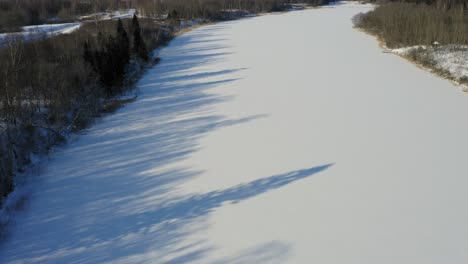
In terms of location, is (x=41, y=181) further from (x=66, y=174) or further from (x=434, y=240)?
(x=434, y=240)

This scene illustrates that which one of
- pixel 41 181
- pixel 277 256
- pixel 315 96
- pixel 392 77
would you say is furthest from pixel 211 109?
pixel 392 77

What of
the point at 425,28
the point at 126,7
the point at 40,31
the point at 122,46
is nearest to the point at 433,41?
the point at 425,28

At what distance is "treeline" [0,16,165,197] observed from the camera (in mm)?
5840

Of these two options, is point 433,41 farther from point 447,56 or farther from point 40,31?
point 40,31

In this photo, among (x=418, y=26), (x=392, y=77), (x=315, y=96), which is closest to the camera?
(x=315, y=96)

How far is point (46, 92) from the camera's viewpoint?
7.52 metres

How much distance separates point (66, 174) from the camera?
214 inches

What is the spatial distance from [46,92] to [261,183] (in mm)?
5359

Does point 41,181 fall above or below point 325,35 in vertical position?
below

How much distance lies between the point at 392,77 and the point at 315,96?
371 centimetres

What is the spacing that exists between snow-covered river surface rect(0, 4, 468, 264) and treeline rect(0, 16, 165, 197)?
0.43 meters

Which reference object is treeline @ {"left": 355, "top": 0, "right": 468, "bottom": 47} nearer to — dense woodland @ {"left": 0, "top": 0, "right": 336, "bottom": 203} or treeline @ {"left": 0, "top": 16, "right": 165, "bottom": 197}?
dense woodland @ {"left": 0, "top": 0, "right": 336, "bottom": 203}

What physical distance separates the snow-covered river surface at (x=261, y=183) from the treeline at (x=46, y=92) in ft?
1.43

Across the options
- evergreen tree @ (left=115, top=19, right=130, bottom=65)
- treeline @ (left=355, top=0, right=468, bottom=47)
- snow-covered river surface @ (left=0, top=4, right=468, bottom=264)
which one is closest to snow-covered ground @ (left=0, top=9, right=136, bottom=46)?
evergreen tree @ (left=115, top=19, right=130, bottom=65)
